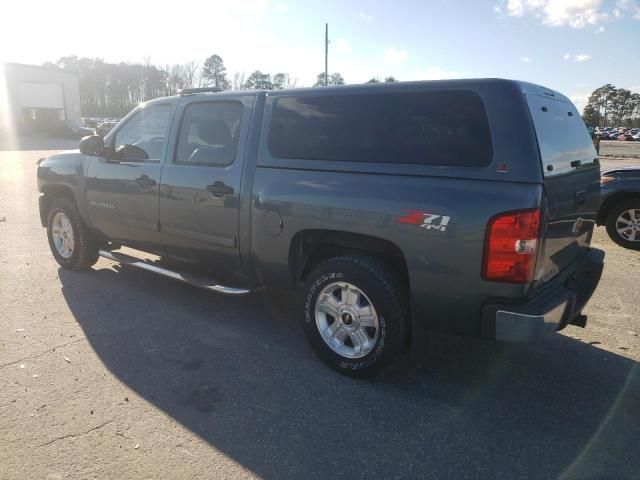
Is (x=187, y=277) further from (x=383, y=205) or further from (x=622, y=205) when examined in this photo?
(x=622, y=205)

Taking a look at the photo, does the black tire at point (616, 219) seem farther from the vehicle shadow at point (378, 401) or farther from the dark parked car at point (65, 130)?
the dark parked car at point (65, 130)

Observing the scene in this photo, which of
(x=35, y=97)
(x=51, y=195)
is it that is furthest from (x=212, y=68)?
(x=51, y=195)

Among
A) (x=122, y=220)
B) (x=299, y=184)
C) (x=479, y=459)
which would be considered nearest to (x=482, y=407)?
(x=479, y=459)

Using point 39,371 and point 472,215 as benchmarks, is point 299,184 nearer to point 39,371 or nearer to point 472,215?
point 472,215

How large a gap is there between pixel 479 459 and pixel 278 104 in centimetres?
275

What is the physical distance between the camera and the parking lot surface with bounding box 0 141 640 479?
261 cm

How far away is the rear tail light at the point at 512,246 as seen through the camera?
2.69 m

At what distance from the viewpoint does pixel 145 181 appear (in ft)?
15.1

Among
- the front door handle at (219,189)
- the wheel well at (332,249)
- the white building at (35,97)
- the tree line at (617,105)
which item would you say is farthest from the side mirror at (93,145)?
the tree line at (617,105)

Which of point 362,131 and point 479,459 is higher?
point 362,131

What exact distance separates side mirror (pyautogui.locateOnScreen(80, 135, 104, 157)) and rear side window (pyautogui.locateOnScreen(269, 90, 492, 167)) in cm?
223

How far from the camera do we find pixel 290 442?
2764 millimetres

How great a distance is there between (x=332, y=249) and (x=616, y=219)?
5.62 metres

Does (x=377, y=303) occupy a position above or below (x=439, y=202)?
below
